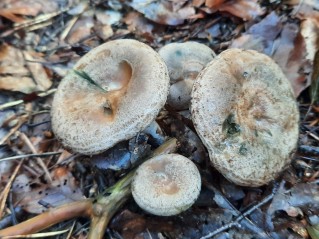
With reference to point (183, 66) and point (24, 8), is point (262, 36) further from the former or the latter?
point (24, 8)

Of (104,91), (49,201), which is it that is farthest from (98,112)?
(49,201)

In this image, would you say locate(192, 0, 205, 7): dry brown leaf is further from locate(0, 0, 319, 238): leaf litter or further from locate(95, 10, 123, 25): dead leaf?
locate(95, 10, 123, 25): dead leaf

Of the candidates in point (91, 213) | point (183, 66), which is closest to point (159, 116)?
point (183, 66)

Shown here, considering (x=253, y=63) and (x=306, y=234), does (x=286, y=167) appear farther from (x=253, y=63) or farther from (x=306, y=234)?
(x=253, y=63)

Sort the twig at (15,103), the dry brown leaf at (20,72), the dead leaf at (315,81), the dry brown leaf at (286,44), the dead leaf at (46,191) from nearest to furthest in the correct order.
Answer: the dead leaf at (46,191)
the dead leaf at (315,81)
the dry brown leaf at (286,44)
the twig at (15,103)
the dry brown leaf at (20,72)

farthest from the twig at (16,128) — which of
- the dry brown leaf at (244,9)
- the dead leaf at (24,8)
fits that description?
the dry brown leaf at (244,9)

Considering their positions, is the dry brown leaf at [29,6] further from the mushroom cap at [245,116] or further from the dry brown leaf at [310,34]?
the dry brown leaf at [310,34]
